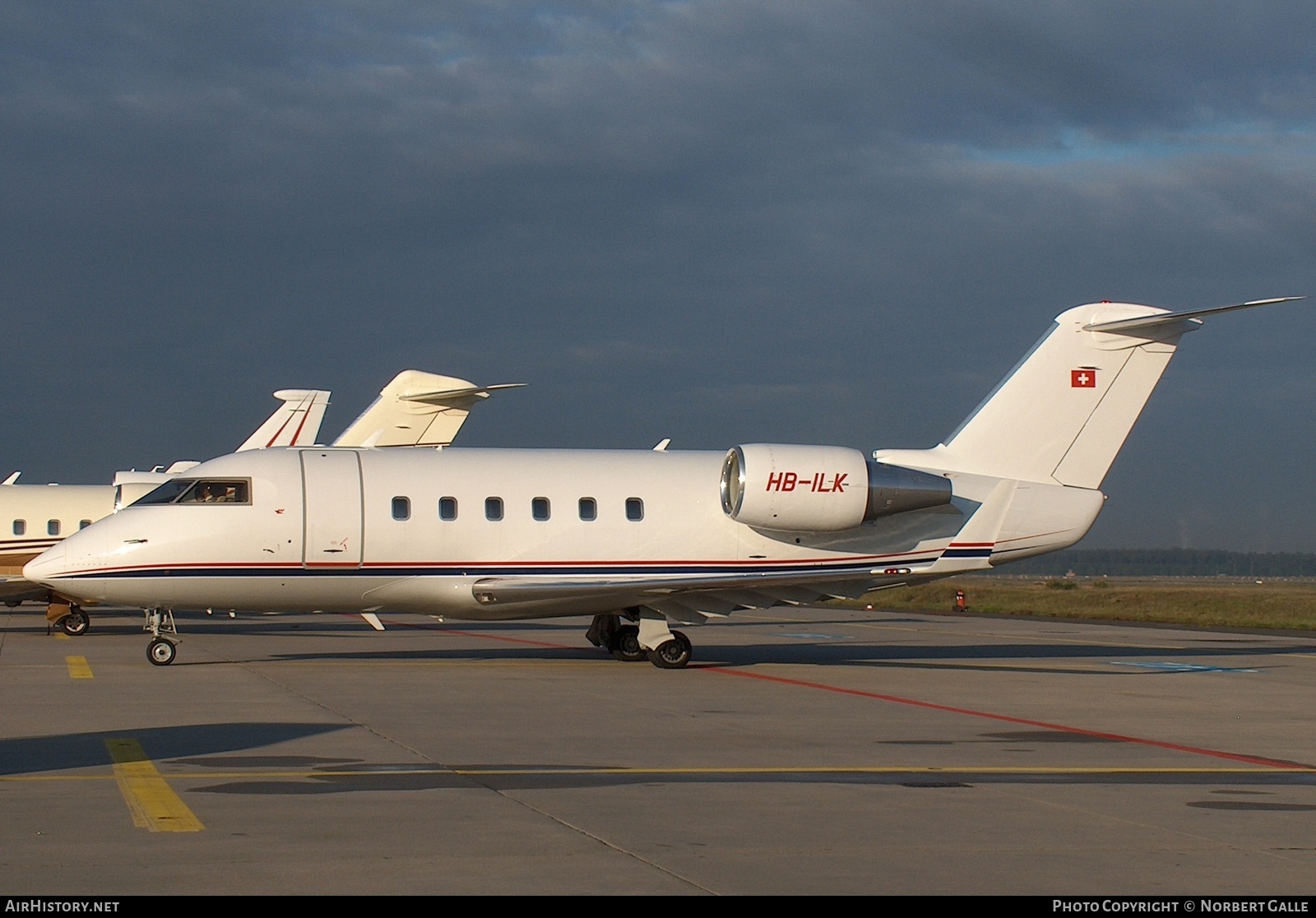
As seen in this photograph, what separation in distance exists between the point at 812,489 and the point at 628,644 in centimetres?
416

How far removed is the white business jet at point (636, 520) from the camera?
21.4 meters

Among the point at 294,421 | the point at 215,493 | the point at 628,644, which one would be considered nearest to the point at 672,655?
the point at 628,644

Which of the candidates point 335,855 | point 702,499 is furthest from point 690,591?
point 335,855

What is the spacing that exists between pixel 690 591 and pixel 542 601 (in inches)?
87.2

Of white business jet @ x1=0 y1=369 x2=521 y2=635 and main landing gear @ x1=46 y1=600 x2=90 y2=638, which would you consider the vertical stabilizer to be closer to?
white business jet @ x1=0 y1=369 x2=521 y2=635

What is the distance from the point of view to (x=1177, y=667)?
24.0 meters

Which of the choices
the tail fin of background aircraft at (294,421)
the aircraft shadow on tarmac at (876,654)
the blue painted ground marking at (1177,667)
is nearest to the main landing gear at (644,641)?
the aircraft shadow on tarmac at (876,654)

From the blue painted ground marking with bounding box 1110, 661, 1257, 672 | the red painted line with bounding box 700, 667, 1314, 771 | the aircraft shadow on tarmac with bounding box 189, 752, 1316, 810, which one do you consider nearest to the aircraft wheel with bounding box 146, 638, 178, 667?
the red painted line with bounding box 700, 667, 1314, 771

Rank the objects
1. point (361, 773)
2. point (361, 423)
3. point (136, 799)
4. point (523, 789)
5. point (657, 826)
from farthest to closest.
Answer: point (361, 423) → point (361, 773) → point (523, 789) → point (136, 799) → point (657, 826)

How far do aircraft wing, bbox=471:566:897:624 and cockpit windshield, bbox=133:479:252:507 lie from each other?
3.70 m

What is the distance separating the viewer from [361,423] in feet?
117

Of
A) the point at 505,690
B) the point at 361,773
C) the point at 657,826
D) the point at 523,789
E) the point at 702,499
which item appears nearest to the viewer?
the point at 657,826

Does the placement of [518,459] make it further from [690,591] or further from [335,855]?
[335,855]

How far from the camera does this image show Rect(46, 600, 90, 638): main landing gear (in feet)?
103
